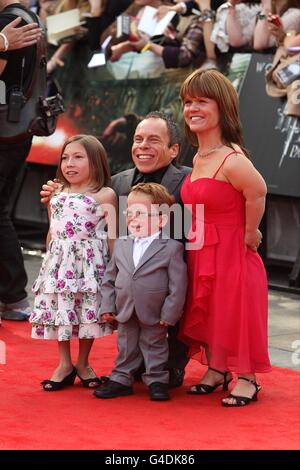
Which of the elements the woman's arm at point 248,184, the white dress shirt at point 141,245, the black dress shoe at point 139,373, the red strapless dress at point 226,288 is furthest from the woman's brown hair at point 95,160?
the black dress shoe at point 139,373

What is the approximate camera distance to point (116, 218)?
552cm

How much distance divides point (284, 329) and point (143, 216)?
6.72 feet

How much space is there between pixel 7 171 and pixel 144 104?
291 cm

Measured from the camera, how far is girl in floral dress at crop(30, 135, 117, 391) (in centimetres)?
537

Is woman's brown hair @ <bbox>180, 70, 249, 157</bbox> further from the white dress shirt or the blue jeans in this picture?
the blue jeans

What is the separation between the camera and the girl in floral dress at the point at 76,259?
17.6 ft

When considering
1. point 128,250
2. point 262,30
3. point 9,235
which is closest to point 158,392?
point 128,250

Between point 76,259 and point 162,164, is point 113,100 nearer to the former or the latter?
point 162,164

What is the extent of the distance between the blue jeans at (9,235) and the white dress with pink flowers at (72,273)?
144cm

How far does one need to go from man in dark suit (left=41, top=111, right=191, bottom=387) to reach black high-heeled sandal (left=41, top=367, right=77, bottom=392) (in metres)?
0.47

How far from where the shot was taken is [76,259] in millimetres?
5434

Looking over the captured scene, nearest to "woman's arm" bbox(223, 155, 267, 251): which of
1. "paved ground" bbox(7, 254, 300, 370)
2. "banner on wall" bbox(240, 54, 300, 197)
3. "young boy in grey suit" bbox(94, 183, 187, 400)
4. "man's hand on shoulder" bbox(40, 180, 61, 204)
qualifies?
"young boy in grey suit" bbox(94, 183, 187, 400)
